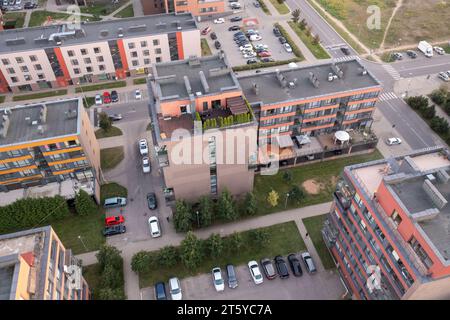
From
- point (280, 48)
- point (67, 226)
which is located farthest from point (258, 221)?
point (280, 48)

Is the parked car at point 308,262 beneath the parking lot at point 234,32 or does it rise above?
beneath

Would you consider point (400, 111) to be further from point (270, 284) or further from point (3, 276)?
point (3, 276)

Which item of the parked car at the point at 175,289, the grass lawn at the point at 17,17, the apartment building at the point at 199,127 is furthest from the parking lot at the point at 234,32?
the parked car at the point at 175,289

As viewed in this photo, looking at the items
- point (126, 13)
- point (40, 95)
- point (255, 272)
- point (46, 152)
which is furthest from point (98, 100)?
point (255, 272)

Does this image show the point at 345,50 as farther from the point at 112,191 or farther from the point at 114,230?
the point at 114,230

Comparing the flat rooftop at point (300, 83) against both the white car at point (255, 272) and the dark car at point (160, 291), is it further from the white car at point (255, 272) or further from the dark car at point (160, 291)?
the dark car at point (160, 291)

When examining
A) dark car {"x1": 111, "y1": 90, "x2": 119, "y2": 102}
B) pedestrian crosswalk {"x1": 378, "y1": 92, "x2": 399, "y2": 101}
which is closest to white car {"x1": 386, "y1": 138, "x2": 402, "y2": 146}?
pedestrian crosswalk {"x1": 378, "y1": 92, "x2": 399, "y2": 101}
